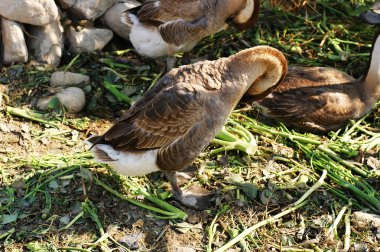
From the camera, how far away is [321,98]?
6531 millimetres

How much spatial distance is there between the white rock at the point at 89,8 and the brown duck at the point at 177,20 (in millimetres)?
435

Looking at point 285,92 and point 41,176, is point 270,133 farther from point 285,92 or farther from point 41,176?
point 41,176

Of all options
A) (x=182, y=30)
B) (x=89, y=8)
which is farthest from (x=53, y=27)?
(x=182, y=30)

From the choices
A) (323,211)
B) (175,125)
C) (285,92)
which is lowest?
(323,211)

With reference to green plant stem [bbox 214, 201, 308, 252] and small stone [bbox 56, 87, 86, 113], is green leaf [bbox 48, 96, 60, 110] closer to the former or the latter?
small stone [bbox 56, 87, 86, 113]

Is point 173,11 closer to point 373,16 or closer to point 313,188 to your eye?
point 373,16

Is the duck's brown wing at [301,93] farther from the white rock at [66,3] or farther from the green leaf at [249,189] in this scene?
the white rock at [66,3]

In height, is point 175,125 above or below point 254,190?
above

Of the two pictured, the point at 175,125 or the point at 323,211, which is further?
the point at 323,211

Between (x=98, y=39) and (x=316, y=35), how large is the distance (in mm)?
3098

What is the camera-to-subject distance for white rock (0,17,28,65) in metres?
6.71

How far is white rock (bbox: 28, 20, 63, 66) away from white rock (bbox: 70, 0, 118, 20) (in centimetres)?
39

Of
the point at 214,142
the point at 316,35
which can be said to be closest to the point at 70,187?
the point at 214,142

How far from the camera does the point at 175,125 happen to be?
5055 millimetres
